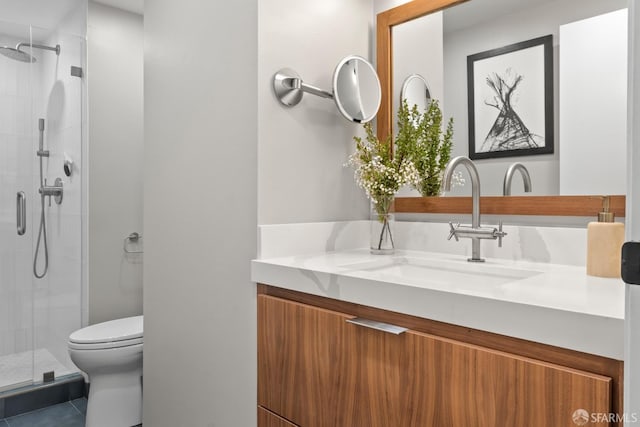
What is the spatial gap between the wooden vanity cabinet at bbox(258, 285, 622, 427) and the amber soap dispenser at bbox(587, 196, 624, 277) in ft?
1.35

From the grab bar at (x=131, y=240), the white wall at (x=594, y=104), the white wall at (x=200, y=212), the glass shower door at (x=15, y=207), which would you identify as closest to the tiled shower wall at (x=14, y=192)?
the glass shower door at (x=15, y=207)

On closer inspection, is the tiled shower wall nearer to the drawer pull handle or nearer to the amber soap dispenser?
the drawer pull handle

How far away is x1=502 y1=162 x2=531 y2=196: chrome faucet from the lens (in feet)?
4.25

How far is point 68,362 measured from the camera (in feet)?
8.11

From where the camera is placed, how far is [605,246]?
969 millimetres

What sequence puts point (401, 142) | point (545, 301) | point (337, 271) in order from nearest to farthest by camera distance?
point (545, 301)
point (337, 271)
point (401, 142)

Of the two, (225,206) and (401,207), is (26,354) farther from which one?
(401,207)

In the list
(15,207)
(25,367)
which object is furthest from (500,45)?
(25,367)

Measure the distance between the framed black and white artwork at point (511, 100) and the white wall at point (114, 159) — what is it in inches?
83.4

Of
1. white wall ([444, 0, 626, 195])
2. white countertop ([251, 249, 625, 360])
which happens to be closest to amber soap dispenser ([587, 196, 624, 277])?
white countertop ([251, 249, 625, 360])

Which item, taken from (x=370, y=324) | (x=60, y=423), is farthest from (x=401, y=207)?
(x=60, y=423)

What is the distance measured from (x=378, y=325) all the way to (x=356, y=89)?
896 millimetres

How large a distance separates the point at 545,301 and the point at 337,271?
474 mm

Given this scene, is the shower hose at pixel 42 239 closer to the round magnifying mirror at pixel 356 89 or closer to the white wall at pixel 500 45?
the round magnifying mirror at pixel 356 89
